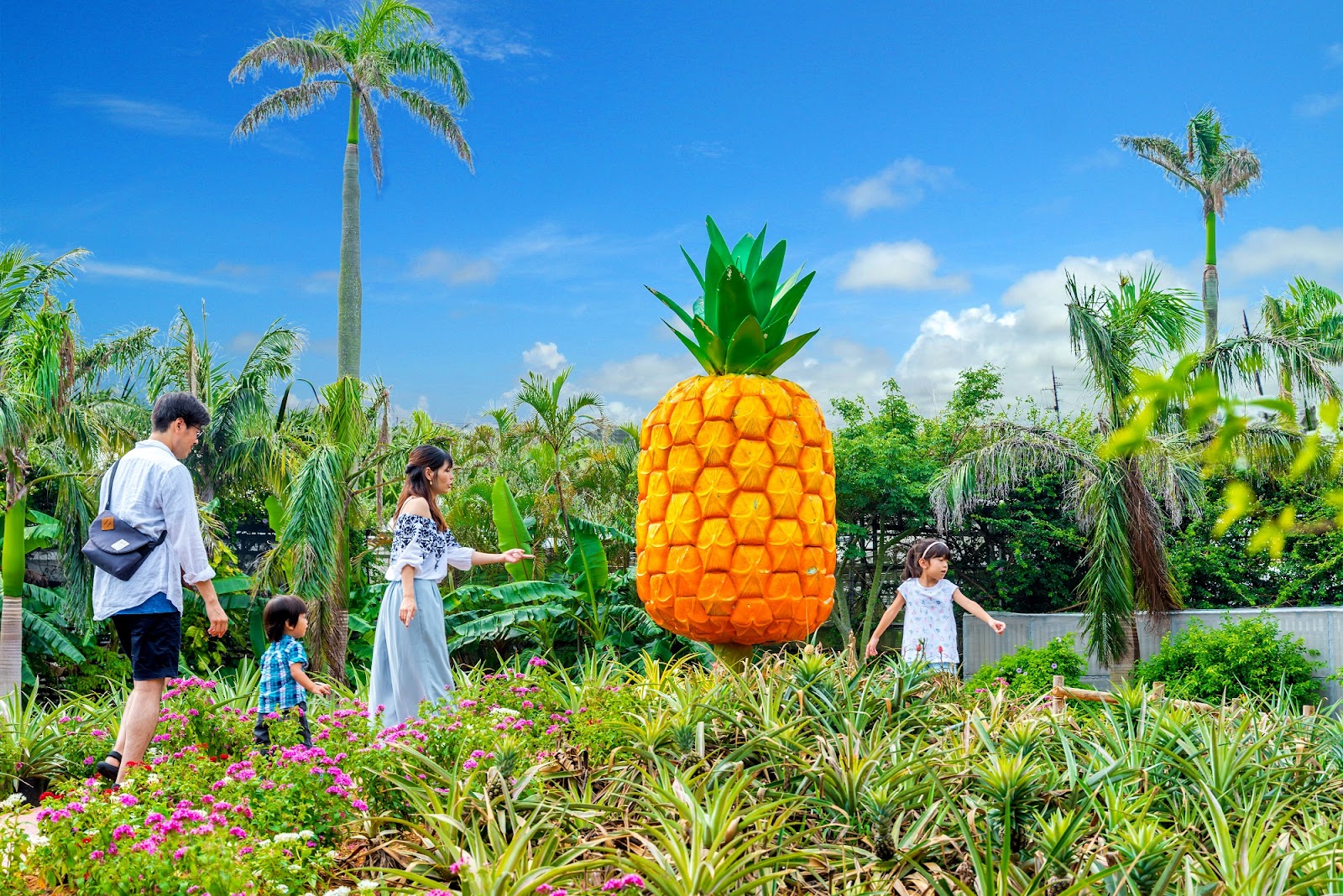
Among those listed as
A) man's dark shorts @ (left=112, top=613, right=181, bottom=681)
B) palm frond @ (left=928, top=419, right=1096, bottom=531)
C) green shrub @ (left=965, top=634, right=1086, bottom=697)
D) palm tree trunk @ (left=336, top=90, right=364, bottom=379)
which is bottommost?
green shrub @ (left=965, top=634, right=1086, bottom=697)

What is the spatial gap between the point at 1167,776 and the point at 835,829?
1.25 m

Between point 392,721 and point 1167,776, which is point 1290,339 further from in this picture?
point 392,721

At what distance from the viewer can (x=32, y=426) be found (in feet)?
30.5

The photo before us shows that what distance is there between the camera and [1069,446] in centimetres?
1237

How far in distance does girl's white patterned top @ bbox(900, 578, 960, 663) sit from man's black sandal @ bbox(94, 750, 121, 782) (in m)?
4.64

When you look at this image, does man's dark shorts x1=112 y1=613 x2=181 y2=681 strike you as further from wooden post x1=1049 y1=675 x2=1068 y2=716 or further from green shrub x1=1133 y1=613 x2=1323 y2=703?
green shrub x1=1133 y1=613 x2=1323 y2=703

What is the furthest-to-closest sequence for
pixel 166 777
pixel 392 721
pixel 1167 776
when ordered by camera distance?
pixel 392 721 → pixel 166 777 → pixel 1167 776

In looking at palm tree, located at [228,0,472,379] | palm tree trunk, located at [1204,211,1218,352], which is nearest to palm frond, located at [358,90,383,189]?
palm tree, located at [228,0,472,379]

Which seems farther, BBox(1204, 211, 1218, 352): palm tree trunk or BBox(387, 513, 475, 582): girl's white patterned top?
BBox(1204, 211, 1218, 352): palm tree trunk

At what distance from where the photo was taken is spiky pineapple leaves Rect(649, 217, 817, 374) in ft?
19.8

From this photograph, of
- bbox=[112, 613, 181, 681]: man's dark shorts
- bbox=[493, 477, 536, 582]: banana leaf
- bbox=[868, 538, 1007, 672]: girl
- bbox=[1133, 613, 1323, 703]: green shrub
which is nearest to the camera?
bbox=[112, 613, 181, 681]: man's dark shorts

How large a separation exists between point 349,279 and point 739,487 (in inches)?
646

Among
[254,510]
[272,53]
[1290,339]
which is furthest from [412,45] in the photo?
[1290,339]

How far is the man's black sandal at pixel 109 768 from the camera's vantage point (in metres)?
4.43
